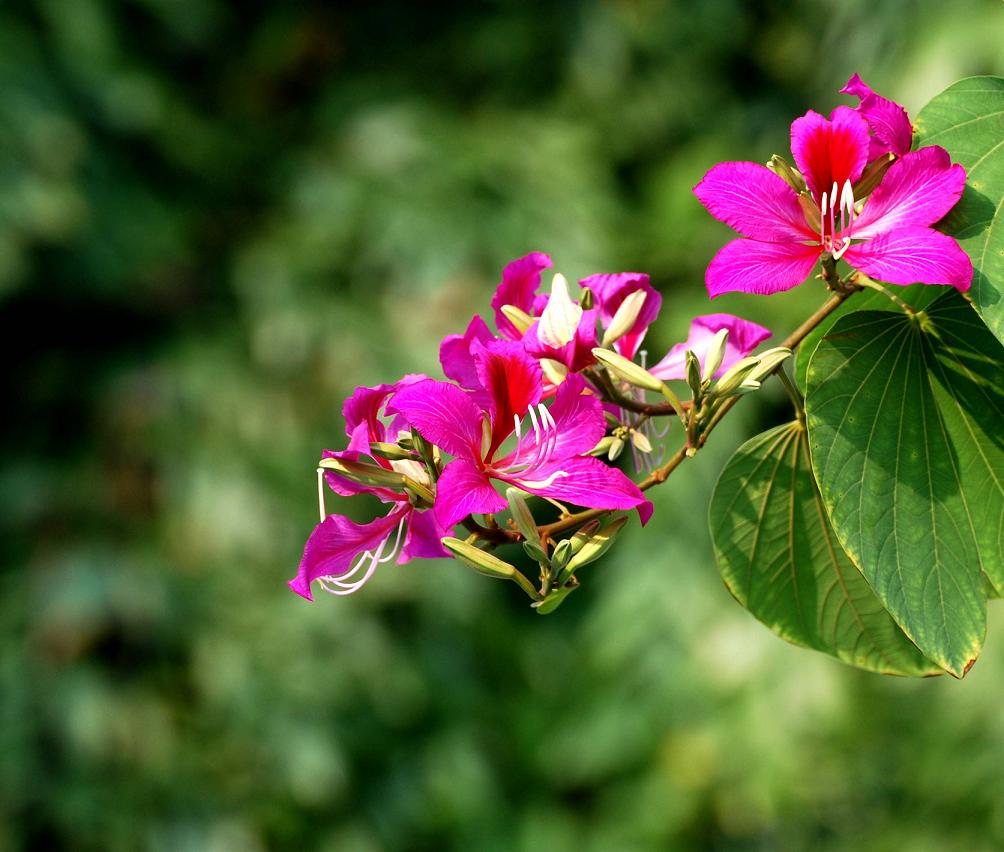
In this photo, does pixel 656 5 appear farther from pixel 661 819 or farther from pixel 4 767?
pixel 4 767

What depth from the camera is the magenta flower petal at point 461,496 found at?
541 mm

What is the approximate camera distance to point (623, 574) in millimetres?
3242

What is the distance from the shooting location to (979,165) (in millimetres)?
563

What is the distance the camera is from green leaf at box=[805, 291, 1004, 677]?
1.87 feet

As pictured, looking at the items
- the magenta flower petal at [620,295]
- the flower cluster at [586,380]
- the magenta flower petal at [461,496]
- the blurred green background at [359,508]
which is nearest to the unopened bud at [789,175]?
the flower cluster at [586,380]

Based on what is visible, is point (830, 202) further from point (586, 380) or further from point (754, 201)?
point (586, 380)

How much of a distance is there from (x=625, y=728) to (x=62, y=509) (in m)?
1.59

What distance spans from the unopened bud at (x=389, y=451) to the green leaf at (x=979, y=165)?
0.27 meters

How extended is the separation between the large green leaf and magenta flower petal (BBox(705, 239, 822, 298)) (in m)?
0.14

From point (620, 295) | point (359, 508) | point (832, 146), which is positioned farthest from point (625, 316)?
point (359, 508)

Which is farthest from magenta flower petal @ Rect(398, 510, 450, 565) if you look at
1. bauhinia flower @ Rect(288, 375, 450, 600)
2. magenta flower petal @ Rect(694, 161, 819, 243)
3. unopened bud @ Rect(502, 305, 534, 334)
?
magenta flower petal @ Rect(694, 161, 819, 243)

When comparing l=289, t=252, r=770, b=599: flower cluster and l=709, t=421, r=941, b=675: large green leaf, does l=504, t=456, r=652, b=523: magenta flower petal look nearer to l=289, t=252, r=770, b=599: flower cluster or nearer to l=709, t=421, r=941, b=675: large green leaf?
l=289, t=252, r=770, b=599: flower cluster

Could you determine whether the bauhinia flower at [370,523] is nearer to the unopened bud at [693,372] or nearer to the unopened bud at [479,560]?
the unopened bud at [479,560]

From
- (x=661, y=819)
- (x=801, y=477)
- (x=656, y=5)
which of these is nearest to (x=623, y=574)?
(x=661, y=819)
